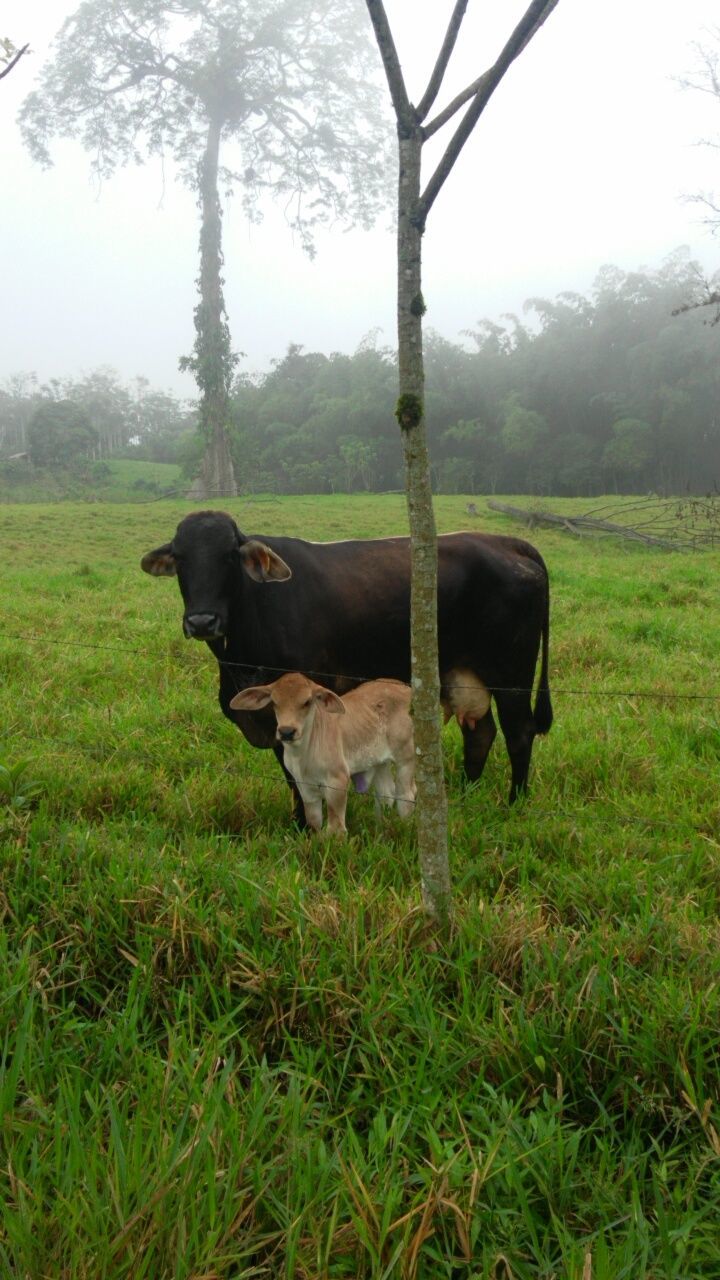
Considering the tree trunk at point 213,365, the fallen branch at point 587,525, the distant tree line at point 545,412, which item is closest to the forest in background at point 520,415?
the distant tree line at point 545,412

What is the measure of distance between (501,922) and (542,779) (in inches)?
73.1

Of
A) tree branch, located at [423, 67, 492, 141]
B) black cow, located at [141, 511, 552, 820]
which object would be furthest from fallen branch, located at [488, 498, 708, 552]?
tree branch, located at [423, 67, 492, 141]

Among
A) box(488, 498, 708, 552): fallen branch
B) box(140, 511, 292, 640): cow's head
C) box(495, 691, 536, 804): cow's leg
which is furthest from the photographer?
box(488, 498, 708, 552): fallen branch

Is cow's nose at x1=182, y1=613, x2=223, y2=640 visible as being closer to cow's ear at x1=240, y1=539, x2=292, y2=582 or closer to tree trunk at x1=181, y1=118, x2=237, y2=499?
cow's ear at x1=240, y1=539, x2=292, y2=582

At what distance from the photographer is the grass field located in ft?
4.74

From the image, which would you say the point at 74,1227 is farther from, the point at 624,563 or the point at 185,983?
the point at 624,563

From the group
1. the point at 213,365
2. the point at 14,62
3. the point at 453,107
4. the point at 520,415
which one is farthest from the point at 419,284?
the point at 520,415

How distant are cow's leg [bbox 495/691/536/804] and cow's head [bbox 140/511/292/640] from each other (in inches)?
53.5

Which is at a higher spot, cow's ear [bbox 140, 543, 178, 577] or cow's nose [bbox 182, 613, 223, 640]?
cow's ear [bbox 140, 543, 178, 577]

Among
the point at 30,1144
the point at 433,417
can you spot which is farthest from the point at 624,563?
the point at 433,417

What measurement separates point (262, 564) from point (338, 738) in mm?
873

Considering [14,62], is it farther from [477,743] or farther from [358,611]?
[477,743]

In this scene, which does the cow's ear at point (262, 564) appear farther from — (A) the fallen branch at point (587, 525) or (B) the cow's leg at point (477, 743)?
Result: (A) the fallen branch at point (587, 525)

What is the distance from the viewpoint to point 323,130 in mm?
40656
